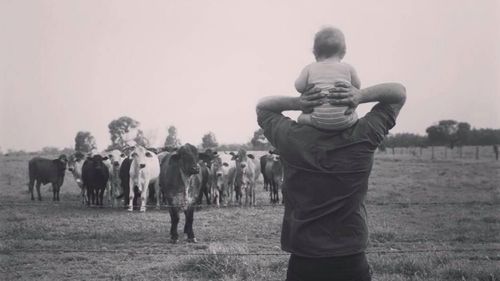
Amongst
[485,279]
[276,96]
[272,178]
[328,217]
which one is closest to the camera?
[328,217]

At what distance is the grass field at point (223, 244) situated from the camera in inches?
238

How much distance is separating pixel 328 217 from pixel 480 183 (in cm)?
2172

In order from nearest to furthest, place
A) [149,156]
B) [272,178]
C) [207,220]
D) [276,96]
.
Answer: [276,96], [207,220], [149,156], [272,178]

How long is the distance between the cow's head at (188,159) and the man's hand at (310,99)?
25.4 feet

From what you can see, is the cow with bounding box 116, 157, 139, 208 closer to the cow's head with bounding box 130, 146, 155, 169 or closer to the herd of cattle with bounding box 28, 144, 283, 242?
the herd of cattle with bounding box 28, 144, 283, 242

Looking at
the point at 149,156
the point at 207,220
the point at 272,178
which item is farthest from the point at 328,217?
the point at 272,178

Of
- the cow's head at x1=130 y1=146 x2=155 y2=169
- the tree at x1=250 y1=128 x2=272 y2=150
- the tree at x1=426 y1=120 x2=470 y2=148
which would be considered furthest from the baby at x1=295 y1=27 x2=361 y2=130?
the tree at x1=426 y1=120 x2=470 y2=148

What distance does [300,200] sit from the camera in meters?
2.35

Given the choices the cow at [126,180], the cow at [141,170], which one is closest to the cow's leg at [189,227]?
the cow at [141,170]

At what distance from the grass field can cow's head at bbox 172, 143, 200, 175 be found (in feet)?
4.90

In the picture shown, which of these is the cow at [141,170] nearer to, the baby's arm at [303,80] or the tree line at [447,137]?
the baby's arm at [303,80]

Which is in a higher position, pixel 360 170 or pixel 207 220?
pixel 360 170

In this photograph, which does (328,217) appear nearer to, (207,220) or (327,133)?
(327,133)

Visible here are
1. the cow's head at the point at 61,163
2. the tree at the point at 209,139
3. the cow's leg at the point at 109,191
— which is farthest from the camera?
the tree at the point at 209,139
